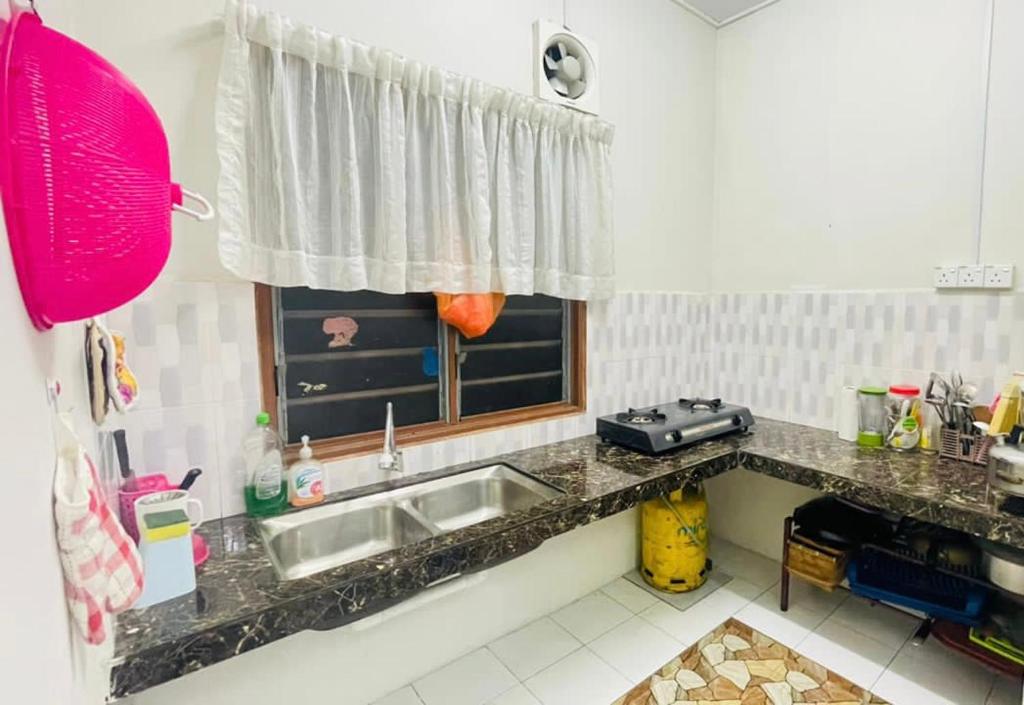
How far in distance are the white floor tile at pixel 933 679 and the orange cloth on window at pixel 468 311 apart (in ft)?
6.52

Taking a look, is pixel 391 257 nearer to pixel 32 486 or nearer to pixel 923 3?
pixel 32 486

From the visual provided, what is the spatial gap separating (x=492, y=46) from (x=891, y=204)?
1.91 metres

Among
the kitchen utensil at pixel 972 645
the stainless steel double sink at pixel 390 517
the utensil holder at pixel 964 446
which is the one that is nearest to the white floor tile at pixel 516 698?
the stainless steel double sink at pixel 390 517

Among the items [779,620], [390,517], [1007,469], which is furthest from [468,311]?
[779,620]

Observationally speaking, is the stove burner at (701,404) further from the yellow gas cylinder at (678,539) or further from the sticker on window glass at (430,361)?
the sticker on window glass at (430,361)

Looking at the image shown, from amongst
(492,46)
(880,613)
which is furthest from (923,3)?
(880,613)

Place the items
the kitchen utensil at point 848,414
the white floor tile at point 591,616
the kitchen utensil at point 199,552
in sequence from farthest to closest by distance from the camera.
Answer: the kitchen utensil at point 848,414 < the white floor tile at point 591,616 < the kitchen utensil at point 199,552

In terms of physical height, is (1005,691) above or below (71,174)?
below

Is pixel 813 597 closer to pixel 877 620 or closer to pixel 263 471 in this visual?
pixel 877 620

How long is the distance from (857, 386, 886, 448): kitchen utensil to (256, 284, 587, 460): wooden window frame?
1.26 m

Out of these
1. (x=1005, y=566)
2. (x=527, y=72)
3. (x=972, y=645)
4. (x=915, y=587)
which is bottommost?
(x=972, y=645)

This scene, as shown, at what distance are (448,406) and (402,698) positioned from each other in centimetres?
109

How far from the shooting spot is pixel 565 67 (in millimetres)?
2170

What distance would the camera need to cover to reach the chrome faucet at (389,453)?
1766mm
